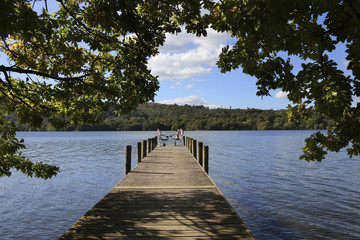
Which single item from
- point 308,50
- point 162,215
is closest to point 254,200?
point 162,215

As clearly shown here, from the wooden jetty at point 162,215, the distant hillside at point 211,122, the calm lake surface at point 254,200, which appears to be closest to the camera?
the wooden jetty at point 162,215

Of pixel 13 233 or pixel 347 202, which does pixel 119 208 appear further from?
pixel 347 202

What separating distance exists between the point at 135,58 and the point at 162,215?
3411mm

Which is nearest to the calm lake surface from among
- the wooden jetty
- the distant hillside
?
the wooden jetty

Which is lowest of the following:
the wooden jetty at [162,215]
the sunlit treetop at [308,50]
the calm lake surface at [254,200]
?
the calm lake surface at [254,200]

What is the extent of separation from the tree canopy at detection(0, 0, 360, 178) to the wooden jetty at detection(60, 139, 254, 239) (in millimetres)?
1939

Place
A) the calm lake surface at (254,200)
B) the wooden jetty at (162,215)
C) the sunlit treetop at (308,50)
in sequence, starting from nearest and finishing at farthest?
1. the sunlit treetop at (308,50)
2. the wooden jetty at (162,215)
3. the calm lake surface at (254,200)

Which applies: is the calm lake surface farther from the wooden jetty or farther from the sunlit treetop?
the sunlit treetop

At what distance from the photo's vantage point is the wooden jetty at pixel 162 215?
4.43 meters

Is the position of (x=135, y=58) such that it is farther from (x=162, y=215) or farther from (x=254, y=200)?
(x=254, y=200)

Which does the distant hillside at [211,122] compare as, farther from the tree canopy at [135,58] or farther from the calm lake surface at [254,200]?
the tree canopy at [135,58]

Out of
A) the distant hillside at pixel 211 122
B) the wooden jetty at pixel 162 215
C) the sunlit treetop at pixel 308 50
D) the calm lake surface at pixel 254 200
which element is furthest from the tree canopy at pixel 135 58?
the distant hillside at pixel 211 122

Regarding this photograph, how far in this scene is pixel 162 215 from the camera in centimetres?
539

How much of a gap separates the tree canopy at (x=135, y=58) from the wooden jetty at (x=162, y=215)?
194 cm
